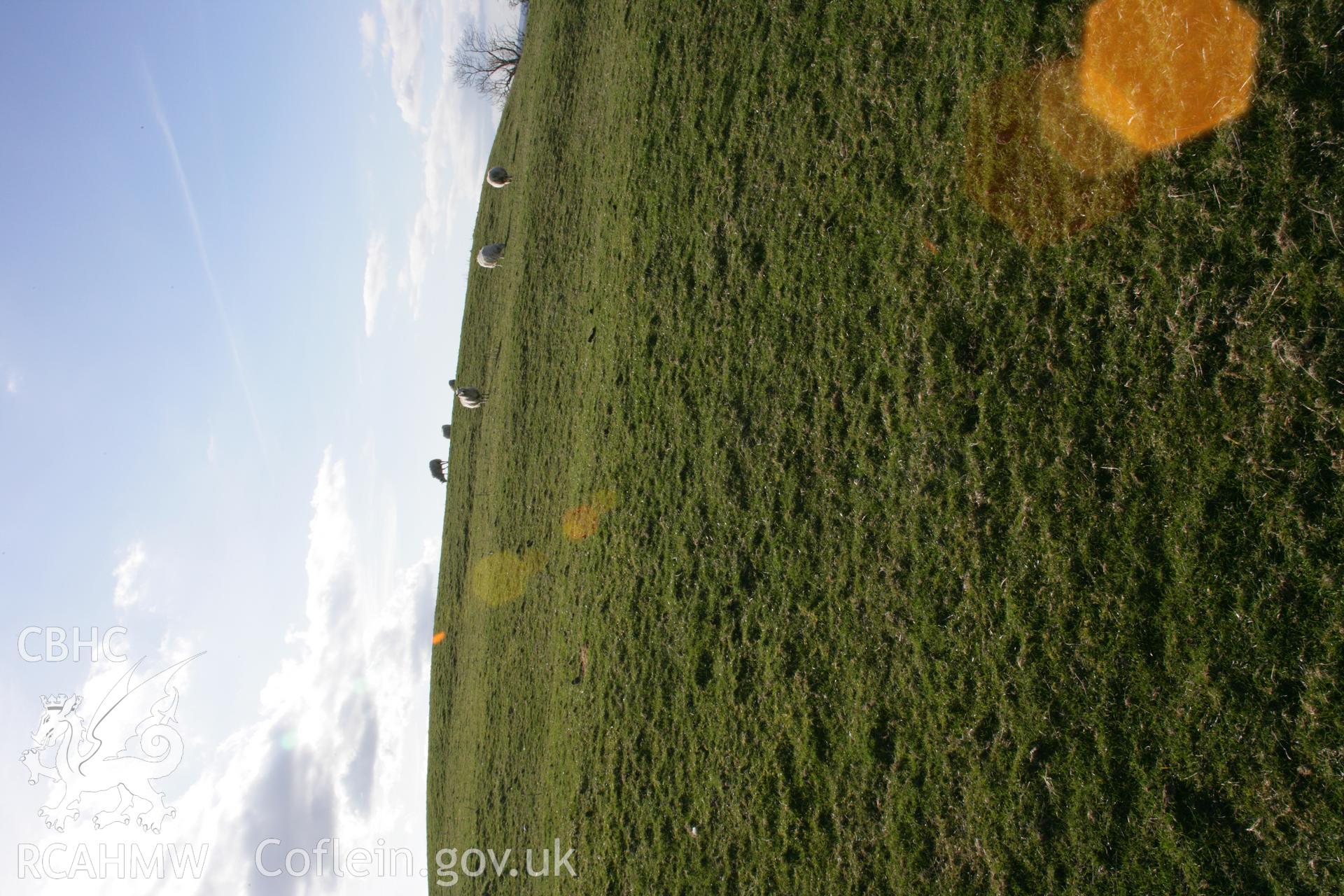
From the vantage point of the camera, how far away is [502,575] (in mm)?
11648

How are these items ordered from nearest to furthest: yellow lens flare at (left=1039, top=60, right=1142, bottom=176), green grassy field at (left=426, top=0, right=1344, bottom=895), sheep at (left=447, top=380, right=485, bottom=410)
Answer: green grassy field at (left=426, top=0, right=1344, bottom=895) < yellow lens flare at (left=1039, top=60, right=1142, bottom=176) < sheep at (left=447, top=380, right=485, bottom=410)

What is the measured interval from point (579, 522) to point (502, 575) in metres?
3.19

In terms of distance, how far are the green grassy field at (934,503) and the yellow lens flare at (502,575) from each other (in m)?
0.85

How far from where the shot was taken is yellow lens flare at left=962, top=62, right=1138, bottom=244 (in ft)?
13.8

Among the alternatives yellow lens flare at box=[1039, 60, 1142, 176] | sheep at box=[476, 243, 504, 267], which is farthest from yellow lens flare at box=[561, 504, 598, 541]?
sheep at box=[476, 243, 504, 267]

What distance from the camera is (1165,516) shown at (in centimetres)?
362

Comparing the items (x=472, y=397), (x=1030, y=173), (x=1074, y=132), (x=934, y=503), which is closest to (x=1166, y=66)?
(x=1074, y=132)

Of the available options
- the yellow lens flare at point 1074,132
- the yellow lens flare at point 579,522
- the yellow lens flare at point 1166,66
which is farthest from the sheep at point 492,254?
the yellow lens flare at point 1166,66

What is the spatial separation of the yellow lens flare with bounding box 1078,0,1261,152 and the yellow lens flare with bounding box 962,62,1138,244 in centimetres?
23

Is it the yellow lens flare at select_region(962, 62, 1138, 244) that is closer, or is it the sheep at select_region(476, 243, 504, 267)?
the yellow lens flare at select_region(962, 62, 1138, 244)

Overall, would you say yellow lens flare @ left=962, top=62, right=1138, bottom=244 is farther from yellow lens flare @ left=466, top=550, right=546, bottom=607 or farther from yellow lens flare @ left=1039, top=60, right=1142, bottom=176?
yellow lens flare @ left=466, top=550, right=546, bottom=607

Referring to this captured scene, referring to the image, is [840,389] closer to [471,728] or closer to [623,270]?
[623,270]

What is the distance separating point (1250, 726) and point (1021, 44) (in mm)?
4411

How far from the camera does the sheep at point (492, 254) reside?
613 inches
